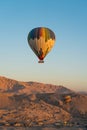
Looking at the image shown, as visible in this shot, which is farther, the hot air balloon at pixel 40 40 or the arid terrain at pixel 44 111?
the hot air balloon at pixel 40 40

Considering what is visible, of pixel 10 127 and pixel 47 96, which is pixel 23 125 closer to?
pixel 10 127

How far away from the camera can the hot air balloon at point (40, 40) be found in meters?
63.5

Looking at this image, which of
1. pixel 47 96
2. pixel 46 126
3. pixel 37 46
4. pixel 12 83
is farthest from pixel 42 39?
pixel 12 83

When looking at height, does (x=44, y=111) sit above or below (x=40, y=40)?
below

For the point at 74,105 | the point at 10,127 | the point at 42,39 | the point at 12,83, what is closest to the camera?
the point at 10,127

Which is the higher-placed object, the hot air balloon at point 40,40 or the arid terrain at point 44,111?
the hot air balloon at point 40,40

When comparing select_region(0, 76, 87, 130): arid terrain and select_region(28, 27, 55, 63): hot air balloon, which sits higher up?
select_region(28, 27, 55, 63): hot air balloon

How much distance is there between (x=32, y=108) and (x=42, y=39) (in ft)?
52.2

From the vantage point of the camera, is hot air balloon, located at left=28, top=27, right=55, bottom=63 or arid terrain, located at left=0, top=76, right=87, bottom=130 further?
hot air balloon, located at left=28, top=27, right=55, bottom=63

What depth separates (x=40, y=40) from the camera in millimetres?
63656

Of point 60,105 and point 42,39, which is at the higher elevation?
point 42,39

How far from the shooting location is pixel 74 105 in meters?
76.3

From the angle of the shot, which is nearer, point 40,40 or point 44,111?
point 40,40

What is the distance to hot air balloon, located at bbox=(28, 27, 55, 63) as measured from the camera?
6353 cm
